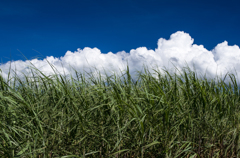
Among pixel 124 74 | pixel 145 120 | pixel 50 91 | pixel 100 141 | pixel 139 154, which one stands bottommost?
pixel 139 154

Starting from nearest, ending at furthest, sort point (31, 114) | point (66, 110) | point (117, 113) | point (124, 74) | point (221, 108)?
point (31, 114), point (117, 113), point (66, 110), point (221, 108), point (124, 74)

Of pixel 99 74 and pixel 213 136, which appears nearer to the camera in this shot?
pixel 213 136

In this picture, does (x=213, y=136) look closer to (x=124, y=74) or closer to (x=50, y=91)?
(x=124, y=74)

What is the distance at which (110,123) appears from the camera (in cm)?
224

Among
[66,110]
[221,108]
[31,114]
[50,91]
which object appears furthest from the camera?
[221,108]

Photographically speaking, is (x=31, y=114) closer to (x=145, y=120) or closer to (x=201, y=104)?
(x=145, y=120)

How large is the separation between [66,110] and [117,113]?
25.0 inches

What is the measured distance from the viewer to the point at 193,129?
2.61m

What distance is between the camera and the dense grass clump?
201cm

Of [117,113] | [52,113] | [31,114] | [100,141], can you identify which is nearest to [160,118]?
[117,113]

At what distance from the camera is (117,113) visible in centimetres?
214

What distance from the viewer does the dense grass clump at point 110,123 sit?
201 cm

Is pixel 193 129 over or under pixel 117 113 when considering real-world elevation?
under

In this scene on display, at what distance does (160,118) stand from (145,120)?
0.53 ft
